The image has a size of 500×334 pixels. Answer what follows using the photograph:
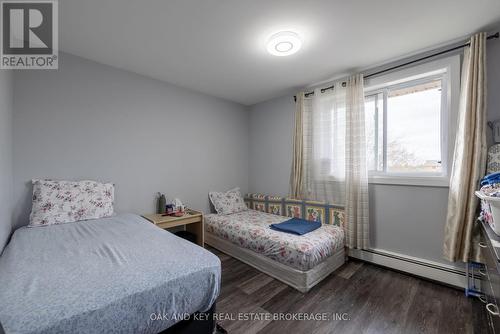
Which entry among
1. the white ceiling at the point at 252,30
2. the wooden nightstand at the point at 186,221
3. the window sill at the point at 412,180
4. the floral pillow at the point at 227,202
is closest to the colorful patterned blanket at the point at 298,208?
the floral pillow at the point at 227,202

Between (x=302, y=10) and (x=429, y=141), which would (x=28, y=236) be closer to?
(x=302, y=10)

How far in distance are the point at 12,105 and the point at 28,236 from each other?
4.14 feet

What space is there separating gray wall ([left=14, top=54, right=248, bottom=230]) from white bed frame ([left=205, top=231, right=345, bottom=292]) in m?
1.08

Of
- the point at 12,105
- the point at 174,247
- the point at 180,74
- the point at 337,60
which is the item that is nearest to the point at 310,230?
the point at 174,247

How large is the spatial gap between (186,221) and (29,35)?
2436mm

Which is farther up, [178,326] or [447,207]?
[447,207]

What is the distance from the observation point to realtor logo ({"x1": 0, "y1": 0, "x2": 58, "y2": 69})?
1.66 metres

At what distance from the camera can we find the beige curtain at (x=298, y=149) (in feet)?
10.7

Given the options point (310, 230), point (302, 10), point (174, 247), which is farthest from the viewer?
point (310, 230)

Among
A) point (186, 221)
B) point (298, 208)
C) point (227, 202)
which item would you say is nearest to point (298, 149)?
point (298, 208)

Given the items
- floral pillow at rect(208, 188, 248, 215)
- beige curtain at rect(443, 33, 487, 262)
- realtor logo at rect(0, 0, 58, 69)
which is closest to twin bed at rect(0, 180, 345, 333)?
floral pillow at rect(208, 188, 248, 215)

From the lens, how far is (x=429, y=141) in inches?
93.1

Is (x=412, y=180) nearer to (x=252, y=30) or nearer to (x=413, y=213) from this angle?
(x=413, y=213)

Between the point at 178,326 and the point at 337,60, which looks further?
the point at 337,60
